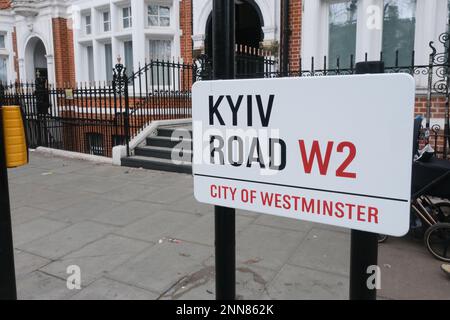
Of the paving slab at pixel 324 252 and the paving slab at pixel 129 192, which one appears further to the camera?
the paving slab at pixel 129 192

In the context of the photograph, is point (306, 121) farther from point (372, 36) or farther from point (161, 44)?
point (161, 44)

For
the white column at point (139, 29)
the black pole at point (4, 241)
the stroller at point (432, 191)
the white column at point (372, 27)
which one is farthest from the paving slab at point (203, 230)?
the white column at point (139, 29)

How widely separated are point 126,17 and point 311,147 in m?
12.4

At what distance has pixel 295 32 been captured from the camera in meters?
8.68

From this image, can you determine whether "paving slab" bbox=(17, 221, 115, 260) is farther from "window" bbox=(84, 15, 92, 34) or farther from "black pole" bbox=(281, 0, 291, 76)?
"window" bbox=(84, 15, 92, 34)

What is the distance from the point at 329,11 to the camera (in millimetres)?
8258

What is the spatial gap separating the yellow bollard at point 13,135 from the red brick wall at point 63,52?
42.4 feet

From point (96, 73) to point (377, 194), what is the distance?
13.6 meters

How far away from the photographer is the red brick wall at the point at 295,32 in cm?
860

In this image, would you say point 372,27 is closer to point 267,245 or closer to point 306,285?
point 267,245

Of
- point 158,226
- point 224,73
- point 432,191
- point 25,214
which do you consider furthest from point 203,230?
point 224,73

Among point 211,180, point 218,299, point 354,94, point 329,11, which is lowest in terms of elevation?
point 218,299

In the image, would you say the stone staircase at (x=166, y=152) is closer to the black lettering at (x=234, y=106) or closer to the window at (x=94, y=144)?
the window at (x=94, y=144)
